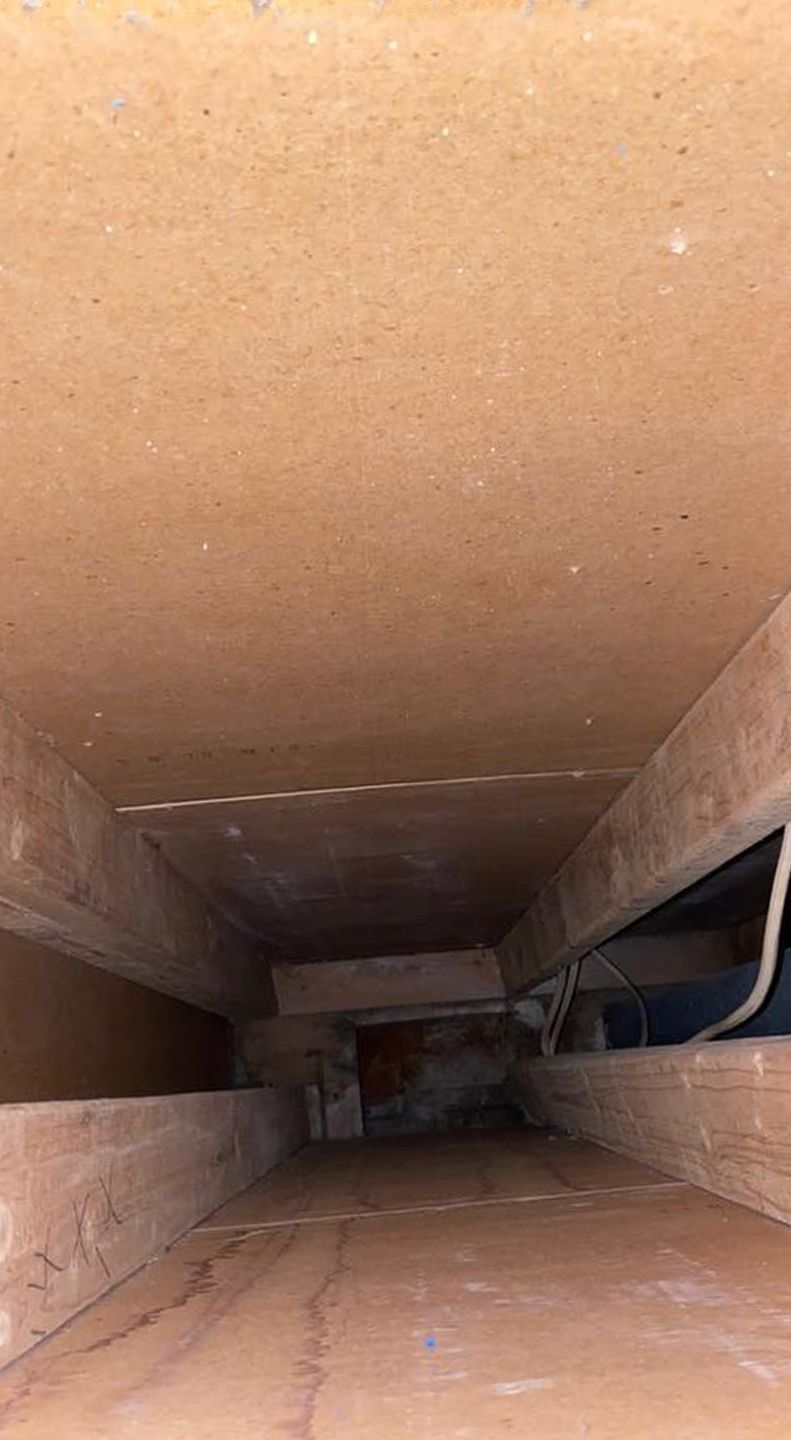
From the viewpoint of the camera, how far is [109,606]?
8.67ft

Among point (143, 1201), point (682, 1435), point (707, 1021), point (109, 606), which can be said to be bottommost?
point (682, 1435)

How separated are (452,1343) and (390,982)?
7.96m

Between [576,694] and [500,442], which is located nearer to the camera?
[500,442]

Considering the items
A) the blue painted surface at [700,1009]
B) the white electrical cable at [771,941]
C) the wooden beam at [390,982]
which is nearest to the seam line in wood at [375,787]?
the white electrical cable at [771,941]

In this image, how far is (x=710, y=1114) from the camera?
10.9 ft

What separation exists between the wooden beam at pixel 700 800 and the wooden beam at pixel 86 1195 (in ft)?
5.64

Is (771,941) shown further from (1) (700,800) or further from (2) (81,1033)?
(2) (81,1033)

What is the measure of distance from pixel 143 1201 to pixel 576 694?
67.2 inches

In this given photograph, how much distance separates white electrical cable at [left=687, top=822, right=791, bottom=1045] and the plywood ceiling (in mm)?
692

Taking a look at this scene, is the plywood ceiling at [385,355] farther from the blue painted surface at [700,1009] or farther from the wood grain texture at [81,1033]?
the blue painted surface at [700,1009]

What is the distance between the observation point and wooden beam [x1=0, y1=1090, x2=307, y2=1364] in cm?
207


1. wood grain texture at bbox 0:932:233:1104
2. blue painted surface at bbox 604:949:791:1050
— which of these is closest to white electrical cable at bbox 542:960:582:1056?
blue painted surface at bbox 604:949:791:1050

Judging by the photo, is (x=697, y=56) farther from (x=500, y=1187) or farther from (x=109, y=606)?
(x=500, y=1187)

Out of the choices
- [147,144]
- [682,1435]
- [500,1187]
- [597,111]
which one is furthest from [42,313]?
[500,1187]
